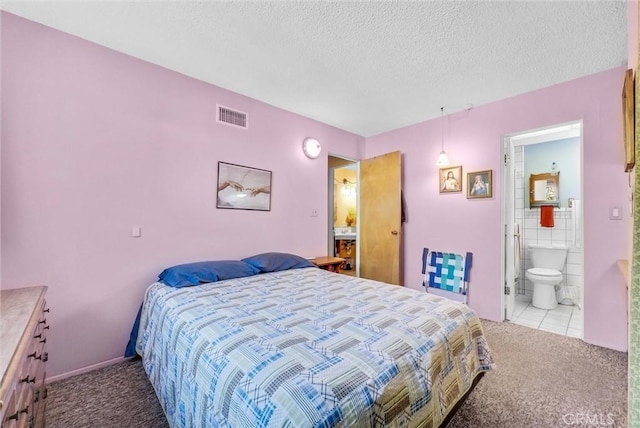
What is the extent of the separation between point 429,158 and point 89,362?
422 cm

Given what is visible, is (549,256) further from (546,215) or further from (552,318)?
(552,318)

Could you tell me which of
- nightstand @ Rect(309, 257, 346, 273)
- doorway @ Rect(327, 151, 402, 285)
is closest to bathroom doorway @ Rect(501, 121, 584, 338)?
doorway @ Rect(327, 151, 402, 285)

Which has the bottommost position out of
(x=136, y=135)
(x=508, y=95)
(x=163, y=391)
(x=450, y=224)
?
(x=163, y=391)

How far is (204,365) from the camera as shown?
1182mm

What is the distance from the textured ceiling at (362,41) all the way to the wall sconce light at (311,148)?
29.2 inches

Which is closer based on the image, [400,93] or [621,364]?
[621,364]

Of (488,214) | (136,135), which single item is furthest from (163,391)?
(488,214)

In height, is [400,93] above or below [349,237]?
above

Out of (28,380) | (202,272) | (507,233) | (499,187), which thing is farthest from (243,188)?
(507,233)

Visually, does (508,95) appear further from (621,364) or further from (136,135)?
(136,135)

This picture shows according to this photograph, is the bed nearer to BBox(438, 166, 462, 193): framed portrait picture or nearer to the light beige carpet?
the light beige carpet

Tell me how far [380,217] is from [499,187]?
156 cm

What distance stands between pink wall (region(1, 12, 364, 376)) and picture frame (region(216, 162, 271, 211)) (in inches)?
3.5

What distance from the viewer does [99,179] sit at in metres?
2.18
